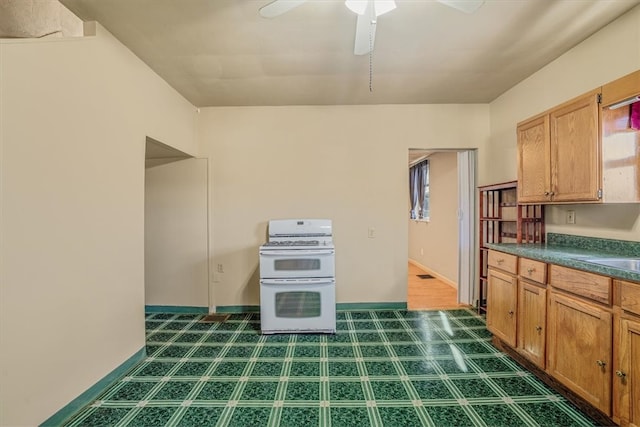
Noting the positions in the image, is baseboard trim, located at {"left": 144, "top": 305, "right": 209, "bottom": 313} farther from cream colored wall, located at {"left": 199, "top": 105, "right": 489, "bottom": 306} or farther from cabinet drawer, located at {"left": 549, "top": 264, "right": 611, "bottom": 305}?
cabinet drawer, located at {"left": 549, "top": 264, "right": 611, "bottom": 305}

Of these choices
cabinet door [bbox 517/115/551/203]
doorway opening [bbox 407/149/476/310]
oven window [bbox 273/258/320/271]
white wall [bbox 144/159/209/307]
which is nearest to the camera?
cabinet door [bbox 517/115/551/203]

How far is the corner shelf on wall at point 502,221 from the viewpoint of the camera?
9.13ft

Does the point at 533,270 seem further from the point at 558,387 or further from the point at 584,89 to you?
the point at 584,89

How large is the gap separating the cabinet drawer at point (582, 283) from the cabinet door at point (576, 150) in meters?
0.56

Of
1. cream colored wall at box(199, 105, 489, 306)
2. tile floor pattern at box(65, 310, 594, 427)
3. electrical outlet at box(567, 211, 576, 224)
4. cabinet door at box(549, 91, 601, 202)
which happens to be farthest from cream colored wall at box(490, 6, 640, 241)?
tile floor pattern at box(65, 310, 594, 427)

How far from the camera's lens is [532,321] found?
2.07 metres

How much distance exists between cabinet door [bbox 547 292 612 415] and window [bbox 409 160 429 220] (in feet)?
13.2

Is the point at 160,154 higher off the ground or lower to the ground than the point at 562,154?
higher

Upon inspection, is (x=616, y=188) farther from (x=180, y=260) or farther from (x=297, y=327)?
(x=180, y=260)

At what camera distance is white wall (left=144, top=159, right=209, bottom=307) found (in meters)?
3.49

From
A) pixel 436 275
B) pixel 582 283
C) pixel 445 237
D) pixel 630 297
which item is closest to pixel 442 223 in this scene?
pixel 445 237

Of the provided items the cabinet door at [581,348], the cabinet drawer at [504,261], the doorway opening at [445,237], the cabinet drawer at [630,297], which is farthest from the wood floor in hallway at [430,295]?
the cabinet drawer at [630,297]

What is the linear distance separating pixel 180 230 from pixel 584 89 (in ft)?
13.7

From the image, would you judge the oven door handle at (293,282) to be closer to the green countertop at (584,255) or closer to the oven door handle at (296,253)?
the oven door handle at (296,253)
